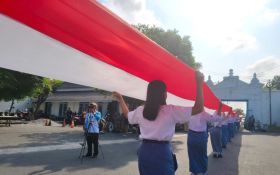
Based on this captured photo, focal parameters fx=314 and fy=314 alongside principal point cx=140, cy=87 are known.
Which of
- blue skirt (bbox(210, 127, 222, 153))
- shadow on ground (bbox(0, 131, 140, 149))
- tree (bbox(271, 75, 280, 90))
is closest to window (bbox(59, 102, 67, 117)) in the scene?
shadow on ground (bbox(0, 131, 140, 149))

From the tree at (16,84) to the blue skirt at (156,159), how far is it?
20.6m

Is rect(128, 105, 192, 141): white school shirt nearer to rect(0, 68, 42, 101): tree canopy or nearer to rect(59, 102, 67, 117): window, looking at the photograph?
rect(0, 68, 42, 101): tree canopy

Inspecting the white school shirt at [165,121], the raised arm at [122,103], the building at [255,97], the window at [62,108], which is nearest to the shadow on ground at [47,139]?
the raised arm at [122,103]

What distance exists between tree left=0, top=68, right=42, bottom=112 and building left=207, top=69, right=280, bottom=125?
30685 mm

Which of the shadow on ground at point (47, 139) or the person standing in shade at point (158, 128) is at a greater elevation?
the person standing in shade at point (158, 128)

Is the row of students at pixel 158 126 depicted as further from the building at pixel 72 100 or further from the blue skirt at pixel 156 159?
the building at pixel 72 100

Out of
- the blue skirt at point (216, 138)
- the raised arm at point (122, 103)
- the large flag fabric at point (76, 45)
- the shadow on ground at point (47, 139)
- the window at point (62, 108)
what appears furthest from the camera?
the window at point (62, 108)

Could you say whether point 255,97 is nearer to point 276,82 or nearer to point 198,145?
point 198,145

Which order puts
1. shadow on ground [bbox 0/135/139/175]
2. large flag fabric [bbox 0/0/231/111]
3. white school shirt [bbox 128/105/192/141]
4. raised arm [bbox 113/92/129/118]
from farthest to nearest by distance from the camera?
shadow on ground [bbox 0/135/139/175]
raised arm [bbox 113/92/129/118]
white school shirt [bbox 128/105/192/141]
large flag fabric [bbox 0/0/231/111]

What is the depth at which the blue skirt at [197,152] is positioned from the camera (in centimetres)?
721

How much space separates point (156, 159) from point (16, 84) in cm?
2231

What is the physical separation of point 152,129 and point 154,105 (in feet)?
0.88

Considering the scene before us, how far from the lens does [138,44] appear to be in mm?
3227

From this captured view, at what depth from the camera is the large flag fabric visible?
2.24 metres
